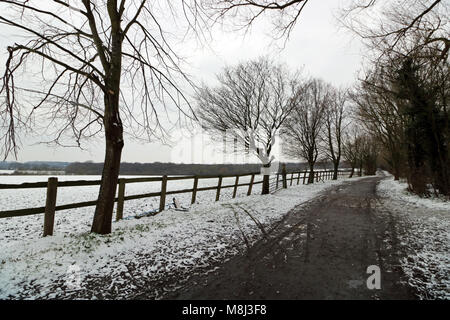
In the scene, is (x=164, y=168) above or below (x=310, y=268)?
above

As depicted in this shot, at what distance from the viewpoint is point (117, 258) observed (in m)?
3.80

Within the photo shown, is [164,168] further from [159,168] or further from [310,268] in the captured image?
[310,268]

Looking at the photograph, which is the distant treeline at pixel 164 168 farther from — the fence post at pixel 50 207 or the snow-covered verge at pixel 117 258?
the fence post at pixel 50 207

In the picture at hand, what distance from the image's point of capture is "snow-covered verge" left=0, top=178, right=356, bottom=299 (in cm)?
287

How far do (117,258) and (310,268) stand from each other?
3.25 meters

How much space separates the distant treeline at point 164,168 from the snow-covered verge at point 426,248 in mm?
48117

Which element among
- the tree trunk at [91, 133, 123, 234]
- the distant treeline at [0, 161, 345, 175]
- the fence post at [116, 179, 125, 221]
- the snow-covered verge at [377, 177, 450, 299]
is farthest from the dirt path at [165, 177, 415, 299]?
the distant treeline at [0, 161, 345, 175]

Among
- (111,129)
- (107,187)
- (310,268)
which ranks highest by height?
(111,129)

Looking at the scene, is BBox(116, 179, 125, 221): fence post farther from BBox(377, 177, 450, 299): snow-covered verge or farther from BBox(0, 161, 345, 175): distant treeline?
BBox(0, 161, 345, 175): distant treeline

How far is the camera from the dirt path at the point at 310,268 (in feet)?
8.93

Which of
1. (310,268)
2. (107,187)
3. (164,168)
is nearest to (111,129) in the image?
(107,187)

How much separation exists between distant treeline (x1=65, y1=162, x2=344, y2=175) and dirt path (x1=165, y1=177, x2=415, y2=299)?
163 feet
